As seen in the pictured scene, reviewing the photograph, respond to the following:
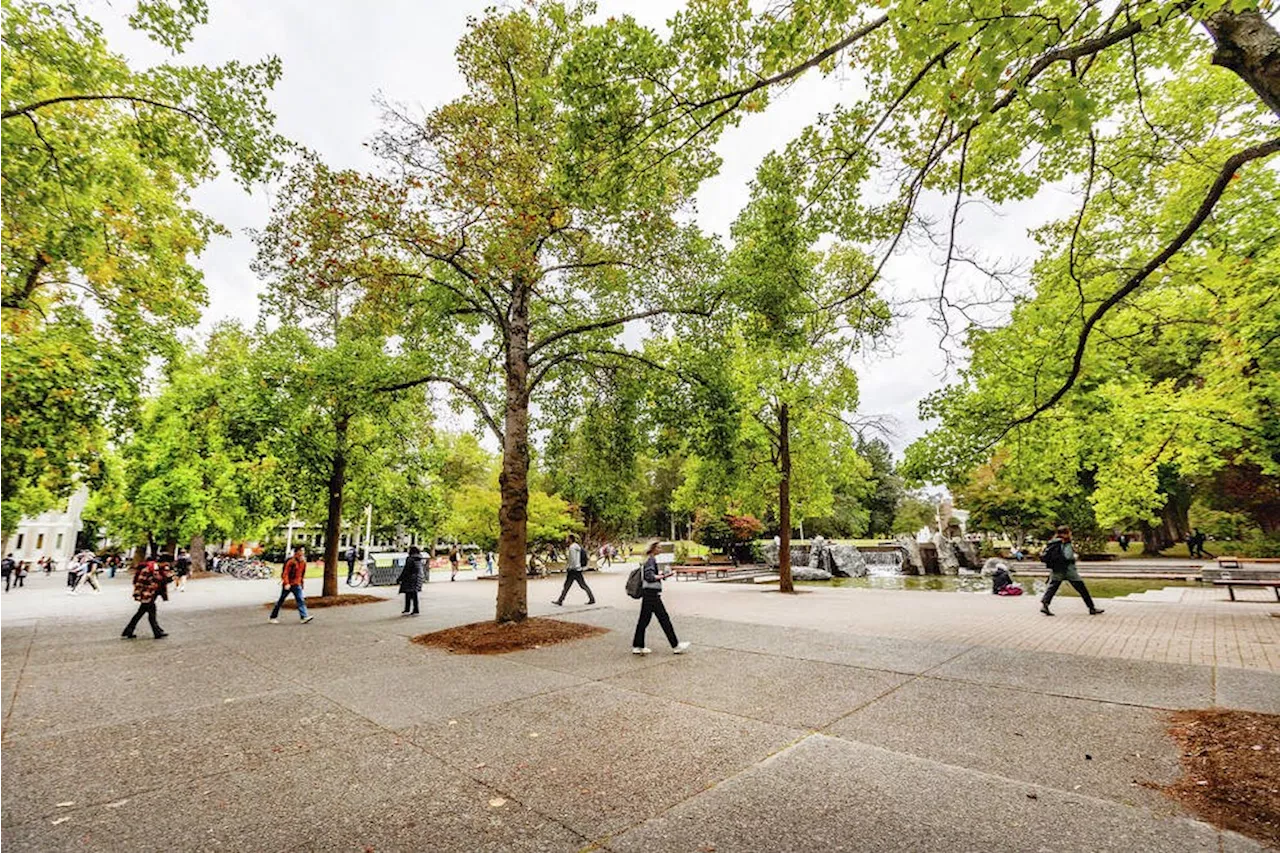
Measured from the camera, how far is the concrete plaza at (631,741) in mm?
3246

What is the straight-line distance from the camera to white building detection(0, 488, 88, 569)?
176ft

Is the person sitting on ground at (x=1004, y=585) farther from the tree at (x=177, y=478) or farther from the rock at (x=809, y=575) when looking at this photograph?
the tree at (x=177, y=478)

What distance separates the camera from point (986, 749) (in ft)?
14.2

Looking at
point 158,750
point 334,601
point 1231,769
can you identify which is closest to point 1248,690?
point 1231,769

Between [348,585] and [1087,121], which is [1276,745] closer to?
[1087,121]

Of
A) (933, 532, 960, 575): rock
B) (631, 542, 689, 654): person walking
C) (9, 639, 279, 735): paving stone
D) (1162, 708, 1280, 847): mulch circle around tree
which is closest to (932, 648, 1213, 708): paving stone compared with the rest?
(1162, 708, 1280, 847): mulch circle around tree

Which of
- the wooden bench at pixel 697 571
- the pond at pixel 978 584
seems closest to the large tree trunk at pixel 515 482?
the pond at pixel 978 584

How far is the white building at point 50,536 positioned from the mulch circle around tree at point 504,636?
68.0 metres

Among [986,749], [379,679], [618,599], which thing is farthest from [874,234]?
[618,599]

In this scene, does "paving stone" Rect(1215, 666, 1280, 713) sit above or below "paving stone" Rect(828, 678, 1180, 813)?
above

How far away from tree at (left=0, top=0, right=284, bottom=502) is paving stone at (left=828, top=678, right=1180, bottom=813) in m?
11.7

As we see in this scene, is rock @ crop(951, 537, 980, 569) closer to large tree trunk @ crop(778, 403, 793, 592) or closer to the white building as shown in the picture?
large tree trunk @ crop(778, 403, 793, 592)

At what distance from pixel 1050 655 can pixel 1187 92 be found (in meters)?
10.9

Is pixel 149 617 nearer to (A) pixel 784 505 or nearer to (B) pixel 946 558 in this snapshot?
(A) pixel 784 505
